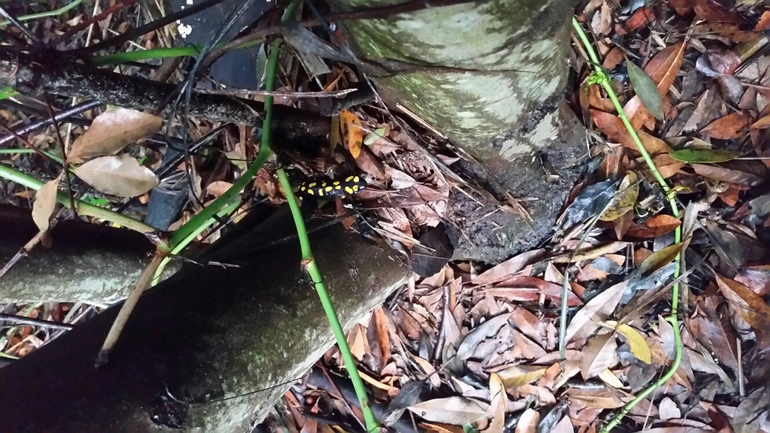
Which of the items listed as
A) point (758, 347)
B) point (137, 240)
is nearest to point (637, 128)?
point (758, 347)

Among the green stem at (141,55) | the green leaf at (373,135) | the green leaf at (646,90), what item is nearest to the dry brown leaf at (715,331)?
the green leaf at (646,90)

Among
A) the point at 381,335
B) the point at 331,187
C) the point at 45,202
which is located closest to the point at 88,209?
the point at 45,202

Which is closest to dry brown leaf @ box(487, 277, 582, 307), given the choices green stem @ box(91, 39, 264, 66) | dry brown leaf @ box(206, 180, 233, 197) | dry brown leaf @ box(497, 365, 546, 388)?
dry brown leaf @ box(497, 365, 546, 388)

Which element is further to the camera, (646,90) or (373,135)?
(646,90)

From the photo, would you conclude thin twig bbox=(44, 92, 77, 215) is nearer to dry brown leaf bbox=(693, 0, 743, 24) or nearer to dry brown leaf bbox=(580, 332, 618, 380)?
dry brown leaf bbox=(580, 332, 618, 380)

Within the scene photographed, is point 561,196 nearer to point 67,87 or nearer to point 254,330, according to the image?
point 254,330

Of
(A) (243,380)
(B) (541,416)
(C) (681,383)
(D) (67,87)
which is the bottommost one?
(B) (541,416)

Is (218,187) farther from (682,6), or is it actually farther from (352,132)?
(682,6)
